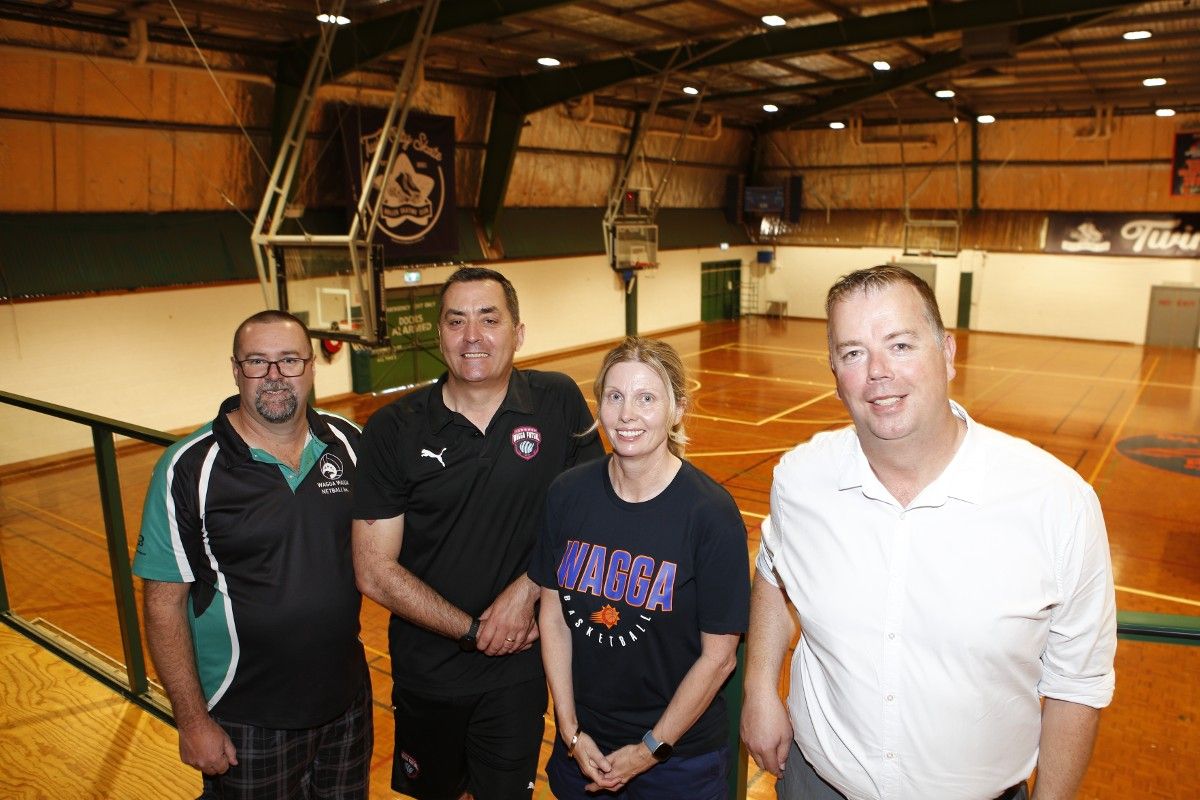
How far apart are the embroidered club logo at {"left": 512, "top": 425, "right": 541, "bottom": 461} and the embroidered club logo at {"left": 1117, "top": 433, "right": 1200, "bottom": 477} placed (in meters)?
14.1

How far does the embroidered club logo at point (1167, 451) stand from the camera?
13.8m

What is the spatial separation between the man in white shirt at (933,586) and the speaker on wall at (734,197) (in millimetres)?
29694

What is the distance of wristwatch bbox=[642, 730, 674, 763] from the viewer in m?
2.46

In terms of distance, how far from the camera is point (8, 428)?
10.4m

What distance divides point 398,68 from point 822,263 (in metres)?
18.8

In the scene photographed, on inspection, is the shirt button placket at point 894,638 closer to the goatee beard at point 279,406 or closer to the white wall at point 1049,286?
the goatee beard at point 279,406

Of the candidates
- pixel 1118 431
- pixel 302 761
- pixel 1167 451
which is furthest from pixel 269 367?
pixel 1118 431

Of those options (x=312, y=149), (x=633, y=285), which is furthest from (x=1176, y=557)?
(x=633, y=285)

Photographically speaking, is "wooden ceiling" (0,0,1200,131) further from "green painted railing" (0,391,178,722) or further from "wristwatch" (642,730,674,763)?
"wristwatch" (642,730,674,763)

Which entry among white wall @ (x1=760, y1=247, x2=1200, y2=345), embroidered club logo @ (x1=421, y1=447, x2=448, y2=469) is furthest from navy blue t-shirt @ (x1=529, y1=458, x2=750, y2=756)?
white wall @ (x1=760, y1=247, x2=1200, y2=345)

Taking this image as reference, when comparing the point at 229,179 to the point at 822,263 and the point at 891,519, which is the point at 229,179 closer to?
the point at 891,519

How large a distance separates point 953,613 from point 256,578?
92.0 inches

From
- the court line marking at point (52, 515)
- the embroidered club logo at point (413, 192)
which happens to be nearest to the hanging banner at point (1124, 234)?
the embroidered club logo at point (413, 192)

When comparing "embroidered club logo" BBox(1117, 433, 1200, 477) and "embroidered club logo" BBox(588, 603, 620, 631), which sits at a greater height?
"embroidered club logo" BBox(588, 603, 620, 631)
